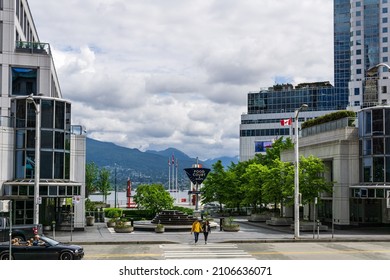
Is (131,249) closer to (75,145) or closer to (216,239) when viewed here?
(216,239)

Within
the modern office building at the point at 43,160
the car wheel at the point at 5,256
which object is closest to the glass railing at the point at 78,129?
the modern office building at the point at 43,160

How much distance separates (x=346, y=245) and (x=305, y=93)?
463 ft

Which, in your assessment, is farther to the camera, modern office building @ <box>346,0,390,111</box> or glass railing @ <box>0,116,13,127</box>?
modern office building @ <box>346,0,390,111</box>

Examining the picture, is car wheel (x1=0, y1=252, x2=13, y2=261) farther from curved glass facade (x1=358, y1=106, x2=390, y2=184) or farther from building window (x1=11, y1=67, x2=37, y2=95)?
building window (x1=11, y1=67, x2=37, y2=95)

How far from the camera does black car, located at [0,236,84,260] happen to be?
2882 cm

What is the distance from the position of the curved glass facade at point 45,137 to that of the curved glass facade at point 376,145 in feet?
84.2

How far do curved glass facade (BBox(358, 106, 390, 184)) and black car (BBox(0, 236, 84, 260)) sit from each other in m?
Result: 29.4

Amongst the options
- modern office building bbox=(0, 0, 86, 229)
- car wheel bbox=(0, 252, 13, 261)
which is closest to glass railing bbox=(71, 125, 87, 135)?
modern office building bbox=(0, 0, 86, 229)

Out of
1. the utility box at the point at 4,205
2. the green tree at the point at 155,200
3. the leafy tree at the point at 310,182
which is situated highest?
the leafy tree at the point at 310,182

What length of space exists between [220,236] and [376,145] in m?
16.4

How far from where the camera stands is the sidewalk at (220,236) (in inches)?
1602

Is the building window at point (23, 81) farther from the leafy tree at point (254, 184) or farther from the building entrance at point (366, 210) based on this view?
the building entrance at point (366, 210)

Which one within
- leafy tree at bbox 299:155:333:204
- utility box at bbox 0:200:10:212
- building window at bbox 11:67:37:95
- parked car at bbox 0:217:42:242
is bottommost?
parked car at bbox 0:217:42:242
